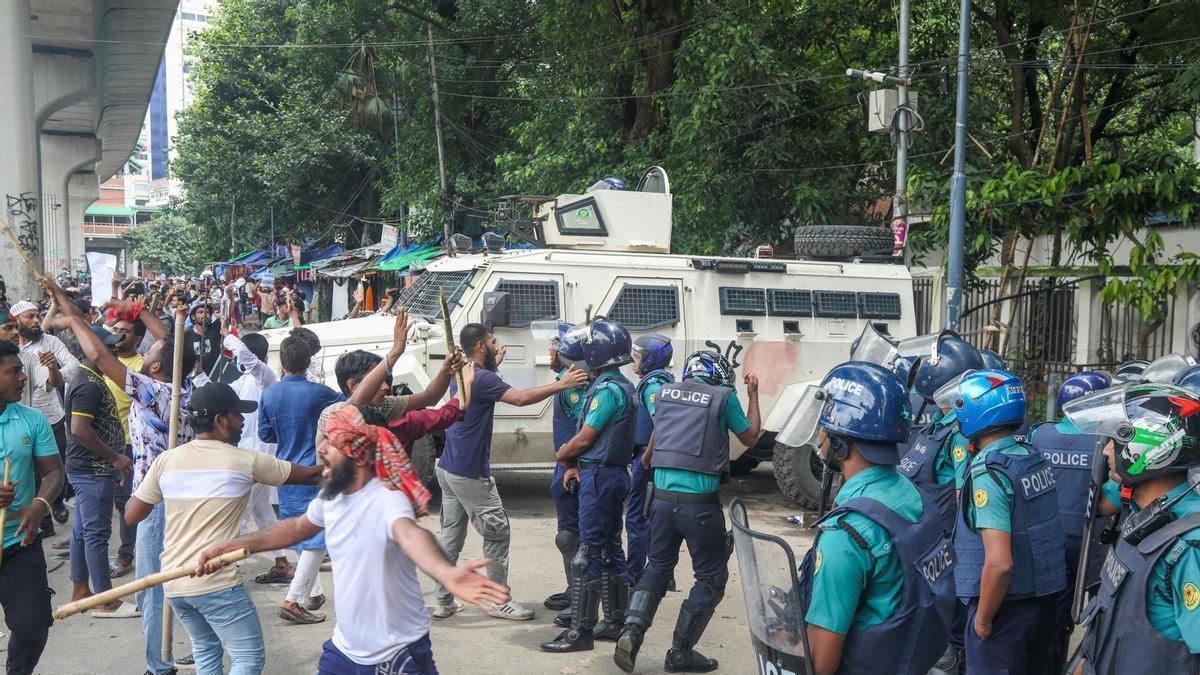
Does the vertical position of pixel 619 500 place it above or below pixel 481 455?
below

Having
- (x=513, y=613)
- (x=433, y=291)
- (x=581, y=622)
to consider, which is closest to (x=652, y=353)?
(x=581, y=622)

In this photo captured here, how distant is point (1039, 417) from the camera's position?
1325cm

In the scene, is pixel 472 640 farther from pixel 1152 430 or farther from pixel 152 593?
pixel 1152 430

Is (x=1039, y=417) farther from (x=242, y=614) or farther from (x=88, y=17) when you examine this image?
(x=88, y=17)

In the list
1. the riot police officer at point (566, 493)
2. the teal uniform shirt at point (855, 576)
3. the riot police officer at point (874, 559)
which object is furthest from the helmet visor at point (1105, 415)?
the riot police officer at point (566, 493)

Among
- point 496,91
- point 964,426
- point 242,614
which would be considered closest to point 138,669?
point 242,614

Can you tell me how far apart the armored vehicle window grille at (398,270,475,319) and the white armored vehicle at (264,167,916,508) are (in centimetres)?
2

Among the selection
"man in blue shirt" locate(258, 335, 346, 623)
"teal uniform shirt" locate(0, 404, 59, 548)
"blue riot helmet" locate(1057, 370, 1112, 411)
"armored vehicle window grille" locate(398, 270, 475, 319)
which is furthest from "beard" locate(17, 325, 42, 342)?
"blue riot helmet" locate(1057, 370, 1112, 411)

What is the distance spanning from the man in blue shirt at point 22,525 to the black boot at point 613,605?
285cm

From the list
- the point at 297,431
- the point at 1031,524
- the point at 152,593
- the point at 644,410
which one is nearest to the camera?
the point at 1031,524

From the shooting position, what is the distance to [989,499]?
3799 mm

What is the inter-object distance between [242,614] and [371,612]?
1.16 m

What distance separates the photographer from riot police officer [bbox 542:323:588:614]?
6453mm

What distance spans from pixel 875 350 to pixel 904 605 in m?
3.58
